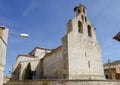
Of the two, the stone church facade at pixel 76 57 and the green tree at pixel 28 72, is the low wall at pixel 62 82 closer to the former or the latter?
the stone church facade at pixel 76 57

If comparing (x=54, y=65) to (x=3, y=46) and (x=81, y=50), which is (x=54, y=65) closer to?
(x=81, y=50)

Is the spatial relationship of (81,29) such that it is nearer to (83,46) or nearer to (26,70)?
(83,46)

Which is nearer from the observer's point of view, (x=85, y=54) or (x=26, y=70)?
(x=85, y=54)

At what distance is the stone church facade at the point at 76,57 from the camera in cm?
2456

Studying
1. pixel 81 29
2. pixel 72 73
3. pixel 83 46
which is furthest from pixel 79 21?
pixel 72 73

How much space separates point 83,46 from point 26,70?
41.5 ft

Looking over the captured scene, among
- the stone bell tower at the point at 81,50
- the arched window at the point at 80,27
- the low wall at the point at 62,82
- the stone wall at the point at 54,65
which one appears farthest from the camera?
the arched window at the point at 80,27

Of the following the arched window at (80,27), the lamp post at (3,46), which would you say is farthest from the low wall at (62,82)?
the arched window at (80,27)

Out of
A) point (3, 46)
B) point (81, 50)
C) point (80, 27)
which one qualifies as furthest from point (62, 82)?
point (80, 27)

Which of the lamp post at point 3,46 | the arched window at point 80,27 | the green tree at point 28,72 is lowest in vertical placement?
the green tree at point 28,72

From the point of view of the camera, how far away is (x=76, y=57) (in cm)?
2517

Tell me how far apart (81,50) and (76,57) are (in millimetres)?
1999

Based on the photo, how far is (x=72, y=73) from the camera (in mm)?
23734

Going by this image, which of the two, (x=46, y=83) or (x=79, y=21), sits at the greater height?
(x=79, y=21)
